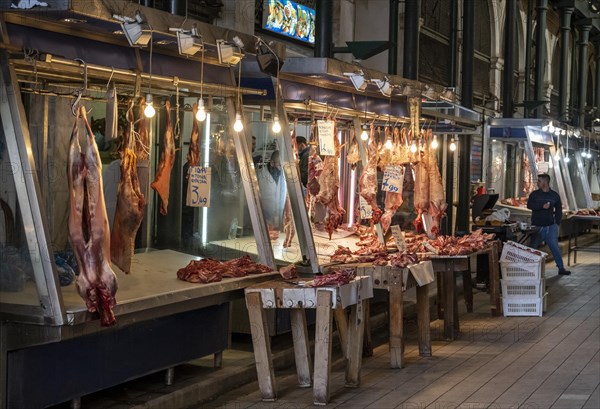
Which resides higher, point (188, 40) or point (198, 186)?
point (188, 40)

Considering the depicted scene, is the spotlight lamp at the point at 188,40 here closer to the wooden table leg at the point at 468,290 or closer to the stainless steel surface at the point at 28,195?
the stainless steel surface at the point at 28,195

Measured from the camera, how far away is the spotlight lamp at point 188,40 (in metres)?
Answer: 6.84

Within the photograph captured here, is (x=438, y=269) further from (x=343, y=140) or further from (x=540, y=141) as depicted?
(x=540, y=141)

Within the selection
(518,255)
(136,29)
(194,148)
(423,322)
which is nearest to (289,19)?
(518,255)

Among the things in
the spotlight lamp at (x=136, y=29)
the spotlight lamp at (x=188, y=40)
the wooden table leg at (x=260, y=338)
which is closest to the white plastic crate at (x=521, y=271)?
the wooden table leg at (x=260, y=338)

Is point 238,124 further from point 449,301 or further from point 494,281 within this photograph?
point 494,281

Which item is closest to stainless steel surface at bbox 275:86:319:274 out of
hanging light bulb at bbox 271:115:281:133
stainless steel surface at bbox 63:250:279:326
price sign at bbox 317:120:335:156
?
hanging light bulb at bbox 271:115:281:133

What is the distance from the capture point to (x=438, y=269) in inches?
421

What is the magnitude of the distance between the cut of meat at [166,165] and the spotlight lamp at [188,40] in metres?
0.93

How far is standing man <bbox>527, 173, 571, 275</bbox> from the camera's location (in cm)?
1769

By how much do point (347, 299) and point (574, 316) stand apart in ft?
20.0

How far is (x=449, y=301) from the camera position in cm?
1086

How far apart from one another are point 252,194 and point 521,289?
5.53 m

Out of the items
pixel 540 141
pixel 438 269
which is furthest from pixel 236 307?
pixel 540 141
